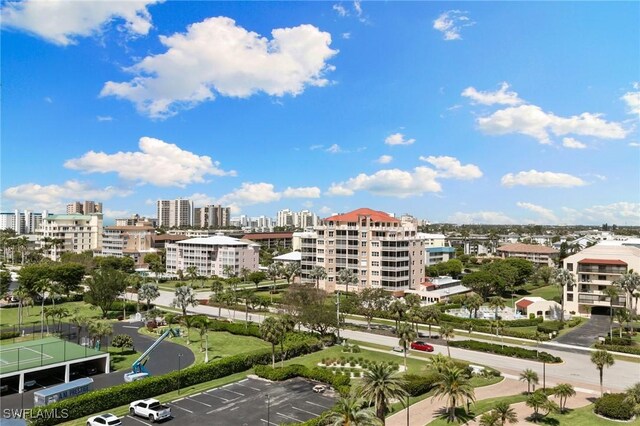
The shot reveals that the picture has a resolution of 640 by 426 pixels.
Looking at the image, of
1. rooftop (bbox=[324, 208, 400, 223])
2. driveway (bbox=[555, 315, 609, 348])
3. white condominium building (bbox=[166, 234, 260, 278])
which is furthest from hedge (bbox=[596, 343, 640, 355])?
white condominium building (bbox=[166, 234, 260, 278])

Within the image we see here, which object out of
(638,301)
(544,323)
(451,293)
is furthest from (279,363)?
(638,301)

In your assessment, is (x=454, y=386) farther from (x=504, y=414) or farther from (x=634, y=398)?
(x=634, y=398)

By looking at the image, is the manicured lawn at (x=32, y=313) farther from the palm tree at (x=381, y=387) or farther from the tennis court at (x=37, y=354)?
the palm tree at (x=381, y=387)

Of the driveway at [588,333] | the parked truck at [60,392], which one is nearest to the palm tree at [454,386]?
the parked truck at [60,392]

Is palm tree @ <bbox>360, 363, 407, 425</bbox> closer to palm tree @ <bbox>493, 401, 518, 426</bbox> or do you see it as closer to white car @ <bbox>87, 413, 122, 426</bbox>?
palm tree @ <bbox>493, 401, 518, 426</bbox>

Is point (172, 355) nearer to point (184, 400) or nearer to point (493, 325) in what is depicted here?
point (184, 400)
